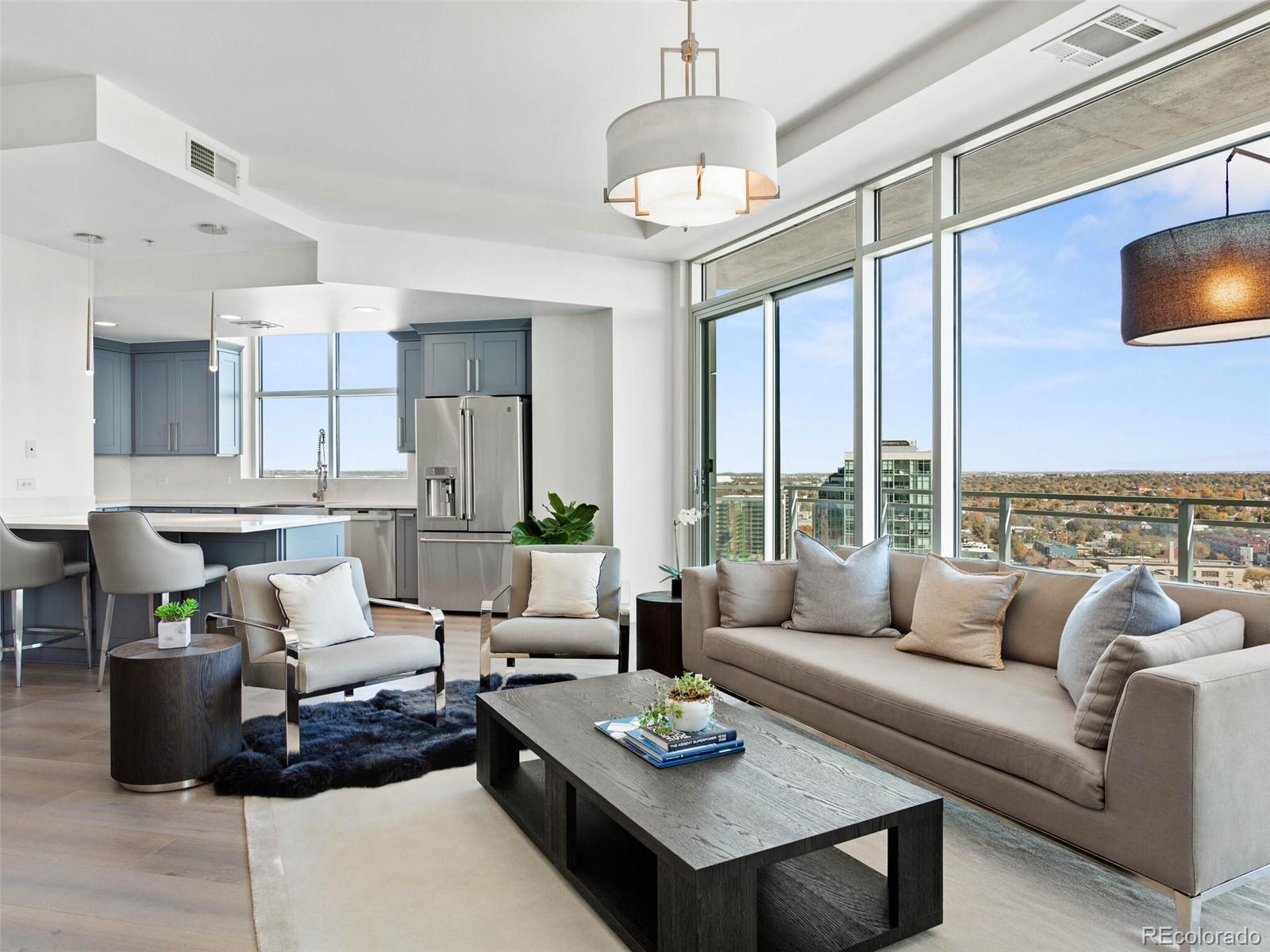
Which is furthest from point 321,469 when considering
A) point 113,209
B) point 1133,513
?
point 1133,513

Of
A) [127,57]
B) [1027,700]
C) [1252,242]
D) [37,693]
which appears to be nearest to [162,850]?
[37,693]

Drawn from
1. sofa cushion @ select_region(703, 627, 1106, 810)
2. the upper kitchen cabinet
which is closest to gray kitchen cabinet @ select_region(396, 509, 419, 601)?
the upper kitchen cabinet

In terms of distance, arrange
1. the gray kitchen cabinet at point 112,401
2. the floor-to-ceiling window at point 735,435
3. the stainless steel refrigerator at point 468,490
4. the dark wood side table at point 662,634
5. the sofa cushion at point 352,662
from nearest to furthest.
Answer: the sofa cushion at point 352,662 → the dark wood side table at point 662,634 → the floor-to-ceiling window at point 735,435 → the stainless steel refrigerator at point 468,490 → the gray kitchen cabinet at point 112,401

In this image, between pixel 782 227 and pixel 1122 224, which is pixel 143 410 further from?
pixel 1122 224

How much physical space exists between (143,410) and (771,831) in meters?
8.09

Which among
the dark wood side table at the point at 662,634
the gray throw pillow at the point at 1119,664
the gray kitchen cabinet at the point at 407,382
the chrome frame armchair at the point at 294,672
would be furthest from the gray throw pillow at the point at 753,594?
the gray kitchen cabinet at the point at 407,382

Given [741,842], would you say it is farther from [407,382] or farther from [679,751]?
[407,382]

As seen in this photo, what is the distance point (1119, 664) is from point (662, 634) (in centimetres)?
245

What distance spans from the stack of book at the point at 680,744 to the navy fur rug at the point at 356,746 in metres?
1.09

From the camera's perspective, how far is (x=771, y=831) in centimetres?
177

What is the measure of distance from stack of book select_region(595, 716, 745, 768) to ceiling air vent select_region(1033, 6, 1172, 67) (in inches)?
107

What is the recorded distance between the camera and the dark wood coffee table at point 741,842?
1.68 meters

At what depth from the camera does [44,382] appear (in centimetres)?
508

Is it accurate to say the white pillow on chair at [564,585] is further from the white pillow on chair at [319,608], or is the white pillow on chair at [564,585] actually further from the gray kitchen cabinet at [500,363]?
the gray kitchen cabinet at [500,363]
